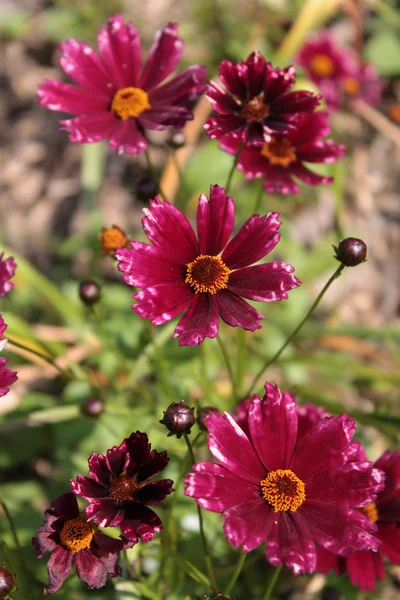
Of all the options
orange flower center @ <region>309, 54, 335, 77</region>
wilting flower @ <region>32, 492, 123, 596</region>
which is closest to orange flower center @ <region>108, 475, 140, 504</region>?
wilting flower @ <region>32, 492, 123, 596</region>

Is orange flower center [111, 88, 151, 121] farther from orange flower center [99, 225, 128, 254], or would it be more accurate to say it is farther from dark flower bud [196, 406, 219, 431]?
dark flower bud [196, 406, 219, 431]

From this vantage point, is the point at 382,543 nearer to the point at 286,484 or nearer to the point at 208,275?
the point at 286,484

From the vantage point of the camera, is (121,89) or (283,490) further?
(121,89)

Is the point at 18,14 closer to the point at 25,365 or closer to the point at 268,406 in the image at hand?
the point at 25,365

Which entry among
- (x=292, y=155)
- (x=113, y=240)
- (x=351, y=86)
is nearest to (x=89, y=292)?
(x=113, y=240)

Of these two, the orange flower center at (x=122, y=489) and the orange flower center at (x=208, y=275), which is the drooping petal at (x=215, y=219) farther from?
the orange flower center at (x=122, y=489)
